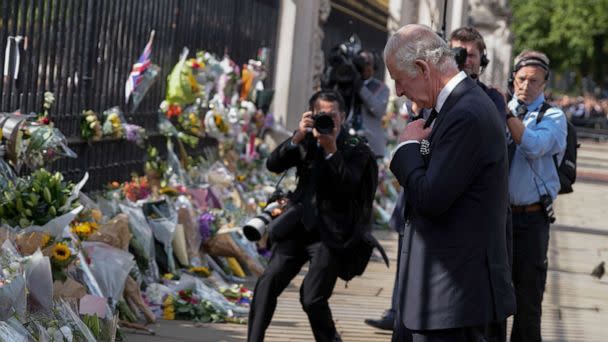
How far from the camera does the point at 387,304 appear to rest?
11016 millimetres

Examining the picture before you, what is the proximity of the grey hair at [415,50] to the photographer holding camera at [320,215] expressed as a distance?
2.68 m

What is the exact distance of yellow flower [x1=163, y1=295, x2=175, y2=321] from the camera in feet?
30.6

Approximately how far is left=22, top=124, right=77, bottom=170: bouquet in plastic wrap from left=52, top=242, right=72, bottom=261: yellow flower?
1.00 meters

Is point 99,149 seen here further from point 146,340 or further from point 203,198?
point 146,340

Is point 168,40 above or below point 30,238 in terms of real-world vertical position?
above

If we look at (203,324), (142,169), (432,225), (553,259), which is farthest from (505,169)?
(553,259)

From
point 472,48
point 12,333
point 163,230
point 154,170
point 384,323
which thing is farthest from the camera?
point 154,170

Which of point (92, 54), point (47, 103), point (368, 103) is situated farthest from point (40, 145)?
point (368, 103)

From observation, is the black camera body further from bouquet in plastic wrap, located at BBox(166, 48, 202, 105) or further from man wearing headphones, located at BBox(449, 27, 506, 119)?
bouquet in plastic wrap, located at BBox(166, 48, 202, 105)

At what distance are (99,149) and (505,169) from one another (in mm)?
6114

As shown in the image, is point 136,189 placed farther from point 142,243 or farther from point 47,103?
point 47,103

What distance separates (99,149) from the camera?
10.9 meters

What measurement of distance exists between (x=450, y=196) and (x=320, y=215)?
9.75 ft

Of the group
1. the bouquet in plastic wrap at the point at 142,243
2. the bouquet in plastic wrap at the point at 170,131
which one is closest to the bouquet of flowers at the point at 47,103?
the bouquet in plastic wrap at the point at 142,243
